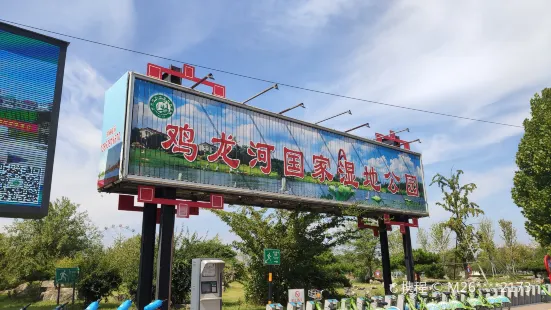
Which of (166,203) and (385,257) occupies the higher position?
(166,203)

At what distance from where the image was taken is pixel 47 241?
89.2ft

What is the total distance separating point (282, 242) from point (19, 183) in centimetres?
1024

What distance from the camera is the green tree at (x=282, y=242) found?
16.5 m

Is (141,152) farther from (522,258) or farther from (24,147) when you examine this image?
(522,258)

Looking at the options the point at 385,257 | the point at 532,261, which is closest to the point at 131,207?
the point at 385,257

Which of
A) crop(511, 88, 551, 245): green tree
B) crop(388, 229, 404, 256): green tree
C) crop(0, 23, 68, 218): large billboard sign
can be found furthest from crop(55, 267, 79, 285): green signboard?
crop(388, 229, 404, 256): green tree

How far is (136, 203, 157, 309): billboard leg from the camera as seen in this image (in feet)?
37.4

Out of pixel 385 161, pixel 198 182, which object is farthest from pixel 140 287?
pixel 385 161

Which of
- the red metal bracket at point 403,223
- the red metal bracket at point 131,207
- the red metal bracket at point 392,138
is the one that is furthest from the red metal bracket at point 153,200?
the red metal bracket at point 392,138

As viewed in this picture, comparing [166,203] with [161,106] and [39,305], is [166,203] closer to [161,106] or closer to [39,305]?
[161,106]

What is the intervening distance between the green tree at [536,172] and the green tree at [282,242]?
17.7 metres

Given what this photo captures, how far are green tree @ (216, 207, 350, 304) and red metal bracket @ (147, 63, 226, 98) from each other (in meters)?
5.35

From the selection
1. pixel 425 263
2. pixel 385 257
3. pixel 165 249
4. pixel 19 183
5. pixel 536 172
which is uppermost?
pixel 536 172

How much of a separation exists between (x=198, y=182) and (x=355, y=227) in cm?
1022
